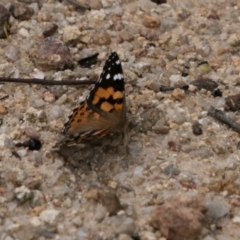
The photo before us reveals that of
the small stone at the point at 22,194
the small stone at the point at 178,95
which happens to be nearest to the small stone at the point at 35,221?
the small stone at the point at 22,194

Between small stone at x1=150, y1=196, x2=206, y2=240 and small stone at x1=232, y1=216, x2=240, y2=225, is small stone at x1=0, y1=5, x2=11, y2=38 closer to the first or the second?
small stone at x1=150, y1=196, x2=206, y2=240

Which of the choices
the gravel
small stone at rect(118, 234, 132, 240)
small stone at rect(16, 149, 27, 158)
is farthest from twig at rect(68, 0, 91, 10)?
small stone at rect(118, 234, 132, 240)

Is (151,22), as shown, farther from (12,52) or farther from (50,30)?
(12,52)

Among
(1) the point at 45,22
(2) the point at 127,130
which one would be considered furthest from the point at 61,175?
(1) the point at 45,22

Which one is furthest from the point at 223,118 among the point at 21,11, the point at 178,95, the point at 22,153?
the point at 21,11

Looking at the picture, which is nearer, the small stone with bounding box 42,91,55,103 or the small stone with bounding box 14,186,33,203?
the small stone with bounding box 14,186,33,203

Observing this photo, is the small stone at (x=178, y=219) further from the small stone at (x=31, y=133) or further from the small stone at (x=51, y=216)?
the small stone at (x=31, y=133)
